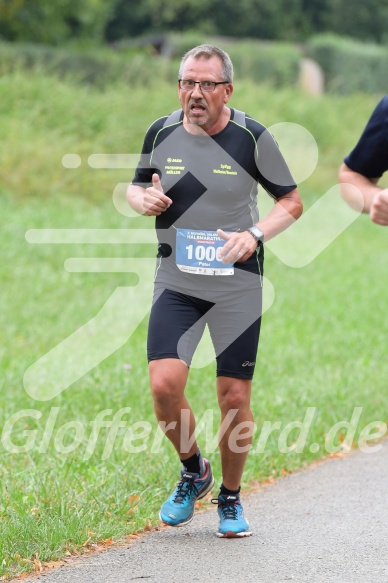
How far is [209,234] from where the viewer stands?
5.36m

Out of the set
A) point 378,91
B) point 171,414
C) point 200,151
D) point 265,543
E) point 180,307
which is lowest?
point 378,91

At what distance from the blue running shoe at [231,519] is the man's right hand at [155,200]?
149cm

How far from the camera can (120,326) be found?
12.4 metres

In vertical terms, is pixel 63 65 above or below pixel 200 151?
below

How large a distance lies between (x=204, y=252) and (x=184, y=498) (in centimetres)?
125

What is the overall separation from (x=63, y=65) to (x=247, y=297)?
1215 inches

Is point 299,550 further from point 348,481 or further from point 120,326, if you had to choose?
point 120,326

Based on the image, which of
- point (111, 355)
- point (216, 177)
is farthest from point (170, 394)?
point (111, 355)

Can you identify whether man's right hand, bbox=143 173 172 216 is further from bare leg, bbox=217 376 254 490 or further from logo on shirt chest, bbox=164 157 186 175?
bare leg, bbox=217 376 254 490

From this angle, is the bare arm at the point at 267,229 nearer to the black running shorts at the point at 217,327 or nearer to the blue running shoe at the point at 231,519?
the black running shorts at the point at 217,327

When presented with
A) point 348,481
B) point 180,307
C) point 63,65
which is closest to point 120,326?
point 348,481

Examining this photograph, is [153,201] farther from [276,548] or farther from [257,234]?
[276,548]

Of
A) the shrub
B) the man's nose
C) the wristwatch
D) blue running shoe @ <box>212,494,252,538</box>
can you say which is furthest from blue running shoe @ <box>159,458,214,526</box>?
the shrub

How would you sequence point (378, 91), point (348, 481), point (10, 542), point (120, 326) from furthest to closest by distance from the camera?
point (378, 91) < point (120, 326) < point (348, 481) < point (10, 542)
